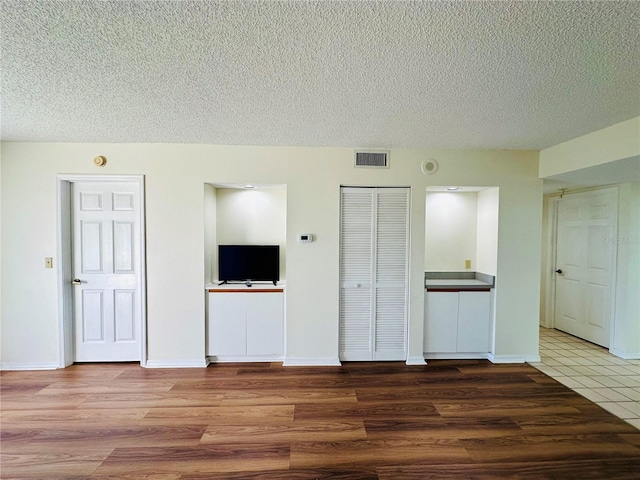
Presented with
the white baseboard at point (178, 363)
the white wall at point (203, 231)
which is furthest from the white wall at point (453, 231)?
the white baseboard at point (178, 363)

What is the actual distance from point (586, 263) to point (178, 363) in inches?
221

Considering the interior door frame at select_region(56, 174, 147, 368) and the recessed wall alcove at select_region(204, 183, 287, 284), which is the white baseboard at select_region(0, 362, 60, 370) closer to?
the interior door frame at select_region(56, 174, 147, 368)

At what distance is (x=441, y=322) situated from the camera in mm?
3336

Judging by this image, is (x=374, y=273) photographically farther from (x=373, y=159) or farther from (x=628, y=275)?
(x=628, y=275)

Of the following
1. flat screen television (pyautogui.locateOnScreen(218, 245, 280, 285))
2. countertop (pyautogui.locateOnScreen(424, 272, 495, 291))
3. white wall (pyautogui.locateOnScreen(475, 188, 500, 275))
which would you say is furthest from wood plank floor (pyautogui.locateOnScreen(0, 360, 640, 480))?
white wall (pyautogui.locateOnScreen(475, 188, 500, 275))

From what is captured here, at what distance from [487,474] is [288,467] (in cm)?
128

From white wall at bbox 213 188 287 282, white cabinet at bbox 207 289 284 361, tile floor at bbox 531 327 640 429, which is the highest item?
white wall at bbox 213 188 287 282

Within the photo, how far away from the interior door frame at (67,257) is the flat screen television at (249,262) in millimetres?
843

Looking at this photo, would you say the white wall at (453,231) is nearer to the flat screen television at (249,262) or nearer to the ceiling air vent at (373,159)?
the ceiling air vent at (373,159)

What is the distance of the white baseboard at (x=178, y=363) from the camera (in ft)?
10.2

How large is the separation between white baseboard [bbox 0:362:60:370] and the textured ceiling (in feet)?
8.19

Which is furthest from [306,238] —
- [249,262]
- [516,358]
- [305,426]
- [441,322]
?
[516,358]

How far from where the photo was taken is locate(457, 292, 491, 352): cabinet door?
131 inches

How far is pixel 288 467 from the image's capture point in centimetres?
179
